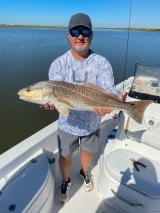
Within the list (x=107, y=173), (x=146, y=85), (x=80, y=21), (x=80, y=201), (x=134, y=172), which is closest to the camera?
(x=80, y=21)

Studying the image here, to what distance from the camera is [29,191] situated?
209cm

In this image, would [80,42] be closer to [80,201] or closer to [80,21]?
[80,21]

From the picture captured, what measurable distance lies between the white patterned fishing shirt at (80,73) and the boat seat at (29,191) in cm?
71

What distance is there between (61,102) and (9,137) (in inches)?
217

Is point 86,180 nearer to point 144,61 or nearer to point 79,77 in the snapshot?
point 79,77

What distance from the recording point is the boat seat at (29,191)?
6.46ft

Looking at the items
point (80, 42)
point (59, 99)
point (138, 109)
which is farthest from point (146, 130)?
point (80, 42)

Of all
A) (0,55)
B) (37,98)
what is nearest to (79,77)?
(37,98)

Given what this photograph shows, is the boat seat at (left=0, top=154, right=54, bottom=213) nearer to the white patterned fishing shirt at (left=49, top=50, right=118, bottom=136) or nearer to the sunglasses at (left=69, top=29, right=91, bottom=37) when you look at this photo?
the white patterned fishing shirt at (left=49, top=50, right=118, bottom=136)

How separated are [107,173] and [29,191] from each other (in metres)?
1.10

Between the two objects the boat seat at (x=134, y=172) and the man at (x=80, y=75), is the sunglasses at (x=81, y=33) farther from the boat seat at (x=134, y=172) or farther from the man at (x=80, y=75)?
the boat seat at (x=134, y=172)

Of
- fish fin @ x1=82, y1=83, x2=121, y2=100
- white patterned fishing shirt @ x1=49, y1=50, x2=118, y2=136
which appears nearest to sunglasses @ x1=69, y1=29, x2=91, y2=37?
white patterned fishing shirt @ x1=49, y1=50, x2=118, y2=136

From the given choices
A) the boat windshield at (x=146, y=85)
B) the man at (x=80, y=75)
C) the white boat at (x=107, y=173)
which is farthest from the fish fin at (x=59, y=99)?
the boat windshield at (x=146, y=85)

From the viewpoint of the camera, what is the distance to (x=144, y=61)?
16.8 m
